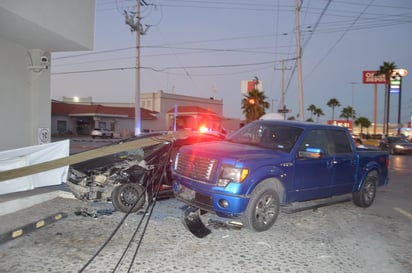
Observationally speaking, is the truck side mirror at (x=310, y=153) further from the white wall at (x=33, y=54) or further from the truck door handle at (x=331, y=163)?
the white wall at (x=33, y=54)

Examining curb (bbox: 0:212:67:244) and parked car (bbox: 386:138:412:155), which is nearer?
curb (bbox: 0:212:67:244)

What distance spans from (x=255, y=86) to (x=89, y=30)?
49.7 meters

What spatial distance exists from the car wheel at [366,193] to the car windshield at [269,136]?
249 cm

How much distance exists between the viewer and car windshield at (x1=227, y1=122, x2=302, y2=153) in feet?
21.0

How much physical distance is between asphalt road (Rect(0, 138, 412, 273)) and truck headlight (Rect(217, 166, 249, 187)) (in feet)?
3.00

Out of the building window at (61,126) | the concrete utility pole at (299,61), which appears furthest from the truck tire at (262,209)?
the building window at (61,126)

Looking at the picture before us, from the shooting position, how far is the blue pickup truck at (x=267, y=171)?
532 centimetres

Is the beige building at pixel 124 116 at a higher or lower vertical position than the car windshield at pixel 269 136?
higher

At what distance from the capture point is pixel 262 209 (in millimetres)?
5629

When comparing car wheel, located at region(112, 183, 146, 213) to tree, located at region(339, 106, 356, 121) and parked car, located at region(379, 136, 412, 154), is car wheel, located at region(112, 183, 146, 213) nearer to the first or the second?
parked car, located at region(379, 136, 412, 154)

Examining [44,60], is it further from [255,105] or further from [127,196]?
[255,105]

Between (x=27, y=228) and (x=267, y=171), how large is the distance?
3833 millimetres

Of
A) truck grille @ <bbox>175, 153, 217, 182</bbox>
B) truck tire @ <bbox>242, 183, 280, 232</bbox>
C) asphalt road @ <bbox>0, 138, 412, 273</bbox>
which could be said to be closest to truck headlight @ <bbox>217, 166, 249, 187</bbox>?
truck grille @ <bbox>175, 153, 217, 182</bbox>

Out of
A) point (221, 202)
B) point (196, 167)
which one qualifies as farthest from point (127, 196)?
point (221, 202)
